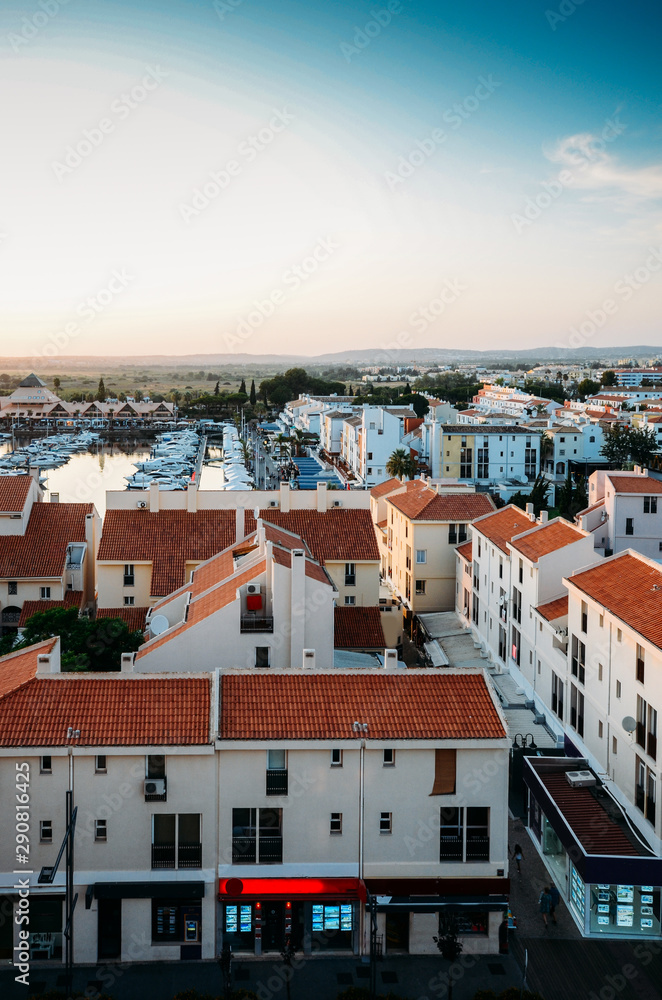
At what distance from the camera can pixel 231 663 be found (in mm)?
20594

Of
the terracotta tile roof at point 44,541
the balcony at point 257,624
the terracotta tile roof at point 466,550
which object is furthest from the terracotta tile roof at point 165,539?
the balcony at point 257,624

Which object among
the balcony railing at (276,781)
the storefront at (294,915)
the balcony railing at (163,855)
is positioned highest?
the balcony railing at (276,781)

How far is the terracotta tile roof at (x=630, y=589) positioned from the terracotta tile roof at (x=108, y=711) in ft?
31.0

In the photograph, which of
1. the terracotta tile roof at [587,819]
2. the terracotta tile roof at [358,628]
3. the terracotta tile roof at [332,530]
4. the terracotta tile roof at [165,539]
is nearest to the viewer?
the terracotta tile roof at [587,819]

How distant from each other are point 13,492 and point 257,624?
1849 cm

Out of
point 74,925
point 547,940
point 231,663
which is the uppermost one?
point 231,663

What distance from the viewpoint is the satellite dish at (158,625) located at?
2380 cm

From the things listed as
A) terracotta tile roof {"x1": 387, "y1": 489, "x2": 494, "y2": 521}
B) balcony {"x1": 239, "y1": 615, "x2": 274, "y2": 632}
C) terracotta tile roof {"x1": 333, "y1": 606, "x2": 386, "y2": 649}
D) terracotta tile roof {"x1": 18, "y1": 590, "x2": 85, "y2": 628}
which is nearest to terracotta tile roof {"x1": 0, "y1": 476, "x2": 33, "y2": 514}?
terracotta tile roof {"x1": 18, "y1": 590, "x2": 85, "y2": 628}

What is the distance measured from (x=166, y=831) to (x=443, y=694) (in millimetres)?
5643

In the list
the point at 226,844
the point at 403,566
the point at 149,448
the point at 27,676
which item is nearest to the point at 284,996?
the point at 226,844

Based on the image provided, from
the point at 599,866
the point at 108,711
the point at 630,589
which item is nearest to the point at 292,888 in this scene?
the point at 108,711

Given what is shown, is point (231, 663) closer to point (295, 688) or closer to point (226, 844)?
point (295, 688)

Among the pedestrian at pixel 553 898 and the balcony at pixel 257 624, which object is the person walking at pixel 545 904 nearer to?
the pedestrian at pixel 553 898

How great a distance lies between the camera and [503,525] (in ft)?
109
